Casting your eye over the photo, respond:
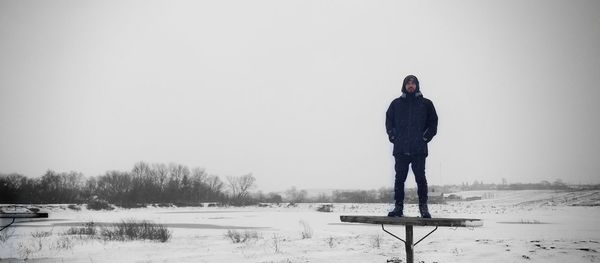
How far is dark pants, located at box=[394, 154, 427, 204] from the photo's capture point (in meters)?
5.81

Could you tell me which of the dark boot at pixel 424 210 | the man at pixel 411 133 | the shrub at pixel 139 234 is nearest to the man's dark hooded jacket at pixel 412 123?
the man at pixel 411 133

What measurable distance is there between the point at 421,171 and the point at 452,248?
7.20 meters

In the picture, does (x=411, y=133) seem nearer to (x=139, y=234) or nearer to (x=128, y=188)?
(x=139, y=234)

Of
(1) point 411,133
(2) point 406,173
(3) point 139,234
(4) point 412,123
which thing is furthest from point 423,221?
(3) point 139,234

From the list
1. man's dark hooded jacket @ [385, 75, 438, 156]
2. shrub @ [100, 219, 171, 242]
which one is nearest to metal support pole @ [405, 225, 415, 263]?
man's dark hooded jacket @ [385, 75, 438, 156]

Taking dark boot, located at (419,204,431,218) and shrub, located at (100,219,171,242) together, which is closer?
dark boot, located at (419,204,431,218)

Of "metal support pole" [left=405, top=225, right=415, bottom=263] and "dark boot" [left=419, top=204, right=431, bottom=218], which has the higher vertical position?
"dark boot" [left=419, top=204, right=431, bottom=218]

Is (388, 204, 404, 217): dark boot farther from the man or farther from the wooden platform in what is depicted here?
the wooden platform

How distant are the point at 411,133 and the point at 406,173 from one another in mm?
593

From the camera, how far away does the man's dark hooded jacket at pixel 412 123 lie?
19.3 ft

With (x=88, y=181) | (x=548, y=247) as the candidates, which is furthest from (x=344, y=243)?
(x=88, y=181)

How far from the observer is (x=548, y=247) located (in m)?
10.7

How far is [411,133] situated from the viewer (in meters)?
5.89

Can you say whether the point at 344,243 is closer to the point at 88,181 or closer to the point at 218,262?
the point at 218,262
